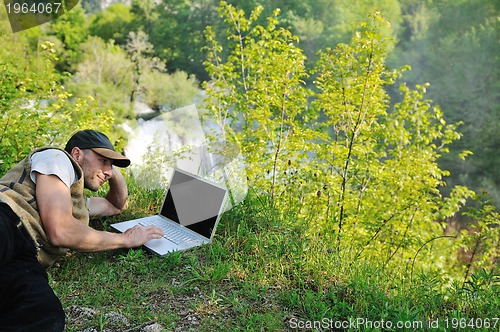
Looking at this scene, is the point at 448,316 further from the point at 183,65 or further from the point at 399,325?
the point at 183,65

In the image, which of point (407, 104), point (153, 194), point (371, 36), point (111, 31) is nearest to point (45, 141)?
point (153, 194)

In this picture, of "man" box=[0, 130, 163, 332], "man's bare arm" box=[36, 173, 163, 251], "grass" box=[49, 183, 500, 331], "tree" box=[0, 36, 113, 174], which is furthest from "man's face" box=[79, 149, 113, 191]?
"tree" box=[0, 36, 113, 174]

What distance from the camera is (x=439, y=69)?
24.3 m

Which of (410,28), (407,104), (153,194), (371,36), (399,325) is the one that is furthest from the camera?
(410,28)

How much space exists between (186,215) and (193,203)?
0.10 m

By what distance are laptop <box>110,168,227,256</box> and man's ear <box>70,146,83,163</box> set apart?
66cm

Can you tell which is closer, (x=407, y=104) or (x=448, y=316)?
(x=448, y=316)

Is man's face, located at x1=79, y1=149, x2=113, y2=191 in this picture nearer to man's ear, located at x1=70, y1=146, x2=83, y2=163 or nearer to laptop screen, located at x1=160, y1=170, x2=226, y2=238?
man's ear, located at x1=70, y1=146, x2=83, y2=163

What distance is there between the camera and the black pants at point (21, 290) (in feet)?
7.34

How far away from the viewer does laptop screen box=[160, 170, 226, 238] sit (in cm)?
325

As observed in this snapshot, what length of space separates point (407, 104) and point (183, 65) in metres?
23.4

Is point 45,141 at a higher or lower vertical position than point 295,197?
higher

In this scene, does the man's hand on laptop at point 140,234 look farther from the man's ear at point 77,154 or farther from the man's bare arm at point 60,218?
the man's ear at point 77,154

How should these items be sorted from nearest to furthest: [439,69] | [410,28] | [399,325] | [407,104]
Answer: [399,325] → [407,104] → [439,69] → [410,28]
